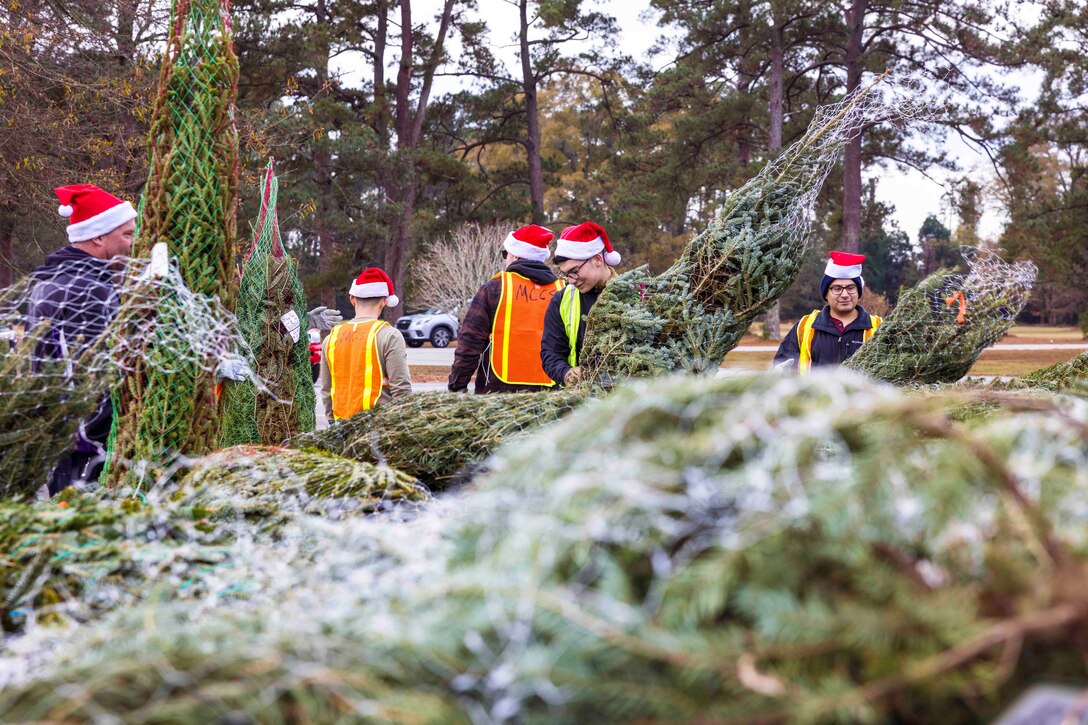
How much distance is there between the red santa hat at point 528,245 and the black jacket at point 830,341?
1602 millimetres

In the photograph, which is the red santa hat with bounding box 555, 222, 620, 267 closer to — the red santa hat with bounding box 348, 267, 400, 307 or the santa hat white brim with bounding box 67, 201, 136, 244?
the red santa hat with bounding box 348, 267, 400, 307

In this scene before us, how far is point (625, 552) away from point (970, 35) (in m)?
25.2

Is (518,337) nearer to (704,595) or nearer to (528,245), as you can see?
(528,245)

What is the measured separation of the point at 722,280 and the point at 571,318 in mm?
1118

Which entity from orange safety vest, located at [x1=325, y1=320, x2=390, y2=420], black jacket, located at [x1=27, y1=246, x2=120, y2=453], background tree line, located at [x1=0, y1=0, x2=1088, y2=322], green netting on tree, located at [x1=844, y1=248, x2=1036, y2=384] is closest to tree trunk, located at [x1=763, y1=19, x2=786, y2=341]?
background tree line, located at [x1=0, y1=0, x2=1088, y2=322]

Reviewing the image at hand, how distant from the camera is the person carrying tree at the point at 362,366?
5410mm

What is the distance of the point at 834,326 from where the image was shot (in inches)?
227

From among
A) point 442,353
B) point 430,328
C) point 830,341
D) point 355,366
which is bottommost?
point 442,353

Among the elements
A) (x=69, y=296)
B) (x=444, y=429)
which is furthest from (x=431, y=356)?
(x=444, y=429)

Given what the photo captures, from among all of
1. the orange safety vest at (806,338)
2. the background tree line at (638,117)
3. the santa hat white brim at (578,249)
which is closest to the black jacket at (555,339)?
the santa hat white brim at (578,249)

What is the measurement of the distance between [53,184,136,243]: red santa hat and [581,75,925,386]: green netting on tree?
85.1 inches

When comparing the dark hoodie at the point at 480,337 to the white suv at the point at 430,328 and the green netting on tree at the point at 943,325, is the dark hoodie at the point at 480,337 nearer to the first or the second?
the green netting on tree at the point at 943,325

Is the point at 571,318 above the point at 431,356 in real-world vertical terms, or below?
above

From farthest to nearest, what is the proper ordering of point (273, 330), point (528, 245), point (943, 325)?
point (273, 330), point (528, 245), point (943, 325)
